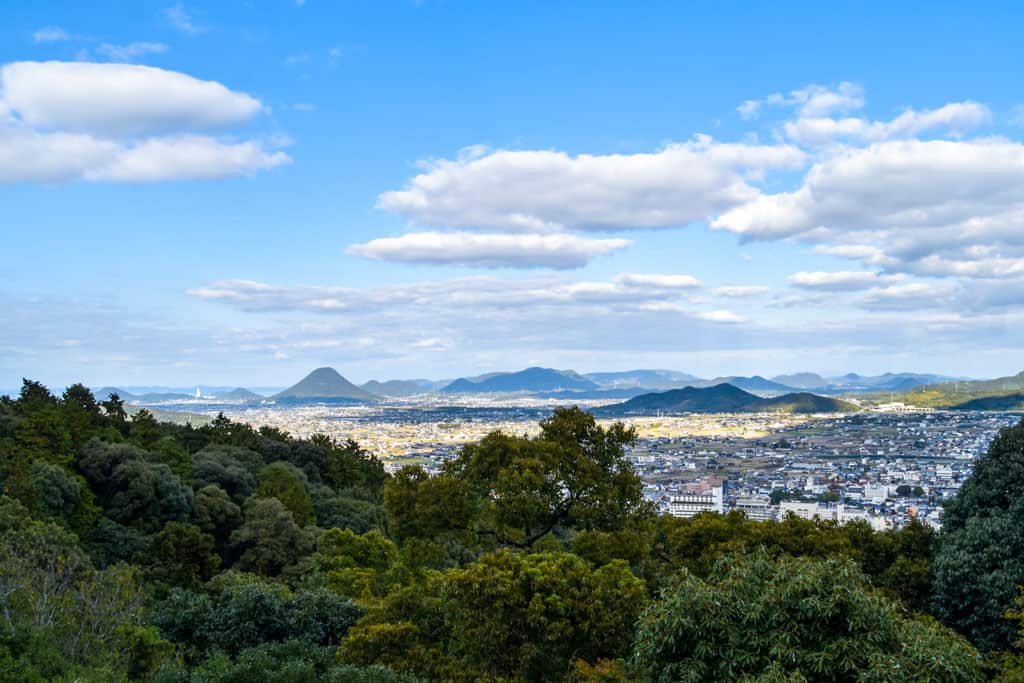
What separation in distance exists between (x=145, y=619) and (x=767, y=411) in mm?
126840

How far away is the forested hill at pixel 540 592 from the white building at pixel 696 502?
1564 centimetres

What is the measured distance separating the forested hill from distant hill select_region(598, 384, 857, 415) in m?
110

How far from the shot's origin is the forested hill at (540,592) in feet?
23.8

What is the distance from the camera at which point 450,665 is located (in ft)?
33.4

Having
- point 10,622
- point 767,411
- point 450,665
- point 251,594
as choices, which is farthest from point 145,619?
point 767,411

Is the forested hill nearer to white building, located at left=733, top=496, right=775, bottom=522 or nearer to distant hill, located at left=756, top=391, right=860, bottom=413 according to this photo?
white building, located at left=733, top=496, right=775, bottom=522

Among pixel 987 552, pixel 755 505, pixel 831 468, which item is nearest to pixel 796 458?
pixel 831 468

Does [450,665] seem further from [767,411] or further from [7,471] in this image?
[767,411]

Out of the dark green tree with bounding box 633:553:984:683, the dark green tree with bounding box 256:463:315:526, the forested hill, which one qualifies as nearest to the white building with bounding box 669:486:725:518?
the forested hill

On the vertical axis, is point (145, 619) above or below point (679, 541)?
below

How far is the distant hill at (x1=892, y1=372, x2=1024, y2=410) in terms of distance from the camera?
9769 centimetres

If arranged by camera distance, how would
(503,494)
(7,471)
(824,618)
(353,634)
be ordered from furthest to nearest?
(7,471) → (503,494) → (353,634) → (824,618)

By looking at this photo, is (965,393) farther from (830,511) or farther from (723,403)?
(830,511)

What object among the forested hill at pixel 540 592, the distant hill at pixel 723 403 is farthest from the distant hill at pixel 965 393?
the forested hill at pixel 540 592
